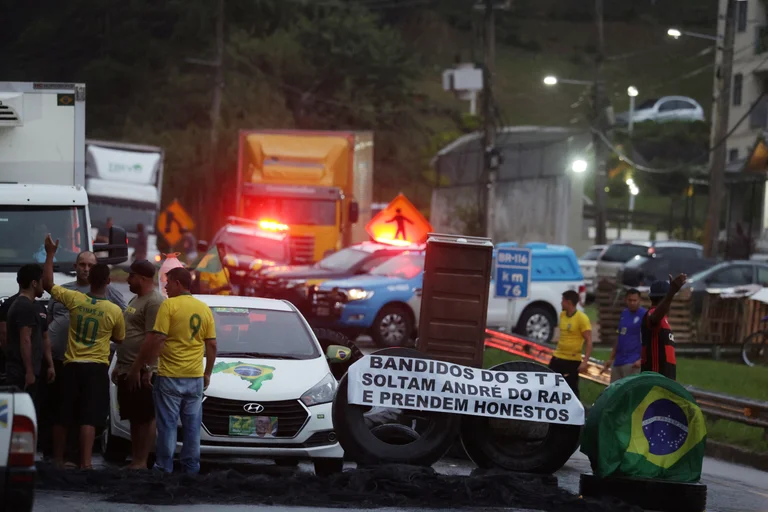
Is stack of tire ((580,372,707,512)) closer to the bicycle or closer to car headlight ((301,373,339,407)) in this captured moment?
car headlight ((301,373,339,407))

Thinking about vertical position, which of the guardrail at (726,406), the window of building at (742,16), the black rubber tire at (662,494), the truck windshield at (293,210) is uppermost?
the window of building at (742,16)

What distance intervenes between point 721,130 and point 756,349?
34.5ft

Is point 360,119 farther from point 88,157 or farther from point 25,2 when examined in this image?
point 88,157

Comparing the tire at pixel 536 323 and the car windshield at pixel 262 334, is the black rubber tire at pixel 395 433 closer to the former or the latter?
the car windshield at pixel 262 334

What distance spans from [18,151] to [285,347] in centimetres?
546

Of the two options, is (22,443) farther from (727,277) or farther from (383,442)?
(727,277)

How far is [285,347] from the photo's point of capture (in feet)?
41.3

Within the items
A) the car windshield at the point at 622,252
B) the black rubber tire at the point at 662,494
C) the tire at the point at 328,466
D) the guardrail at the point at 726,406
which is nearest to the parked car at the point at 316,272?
the guardrail at the point at 726,406

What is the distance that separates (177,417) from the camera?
10.9 metres

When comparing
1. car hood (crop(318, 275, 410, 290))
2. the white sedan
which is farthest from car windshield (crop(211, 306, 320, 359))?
car hood (crop(318, 275, 410, 290))

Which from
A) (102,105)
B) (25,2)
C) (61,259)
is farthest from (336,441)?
(25,2)

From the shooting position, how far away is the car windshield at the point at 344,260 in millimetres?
25547

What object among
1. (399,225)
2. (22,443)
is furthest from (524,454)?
(399,225)

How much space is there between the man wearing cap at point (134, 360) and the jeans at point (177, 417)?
411mm
